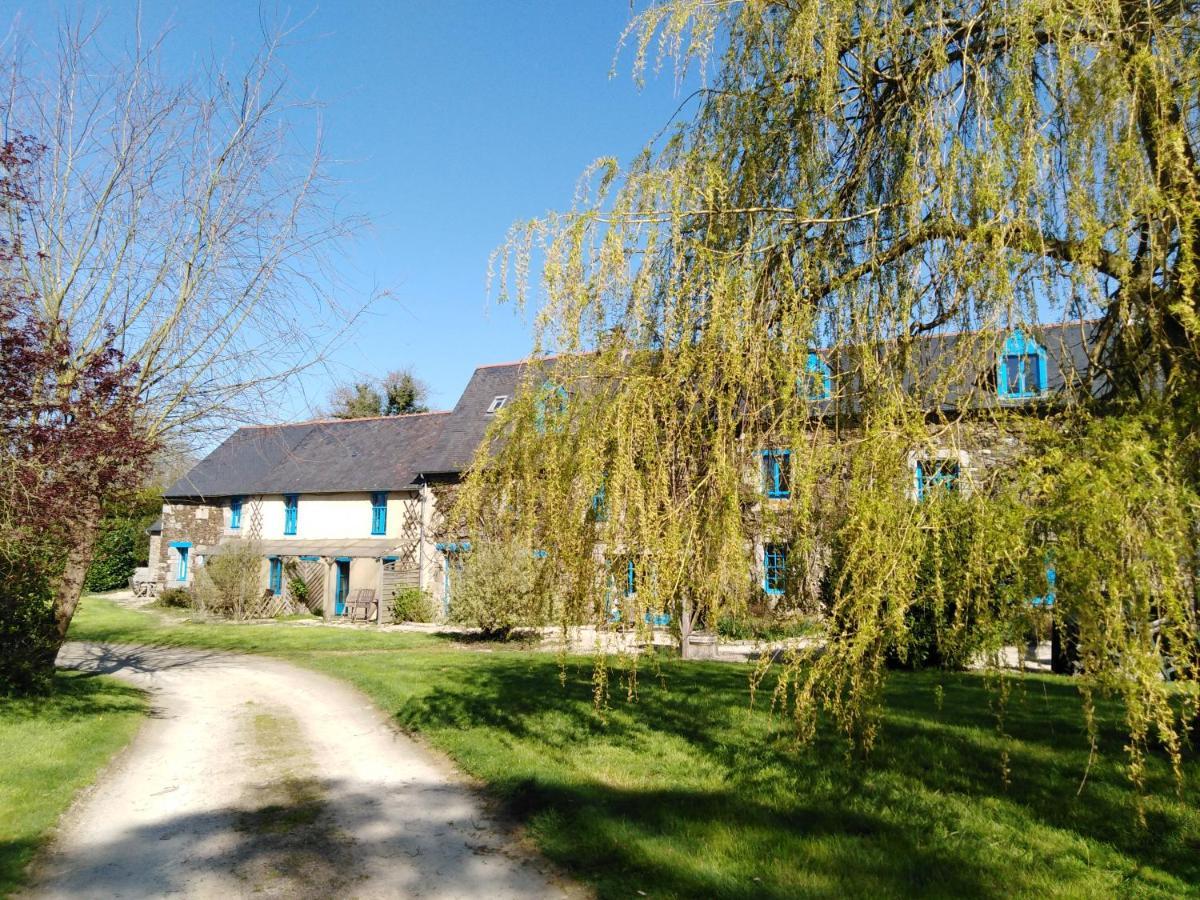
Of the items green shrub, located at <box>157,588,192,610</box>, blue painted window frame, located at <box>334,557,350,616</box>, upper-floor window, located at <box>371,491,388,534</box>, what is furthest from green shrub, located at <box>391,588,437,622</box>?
green shrub, located at <box>157,588,192,610</box>

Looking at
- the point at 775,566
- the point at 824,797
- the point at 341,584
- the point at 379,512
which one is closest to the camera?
the point at 775,566

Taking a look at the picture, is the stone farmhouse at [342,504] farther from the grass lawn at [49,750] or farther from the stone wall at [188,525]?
the grass lawn at [49,750]

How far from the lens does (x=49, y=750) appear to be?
26.0 feet

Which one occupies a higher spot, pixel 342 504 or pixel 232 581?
pixel 342 504

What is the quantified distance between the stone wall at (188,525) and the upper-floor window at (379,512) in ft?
27.3

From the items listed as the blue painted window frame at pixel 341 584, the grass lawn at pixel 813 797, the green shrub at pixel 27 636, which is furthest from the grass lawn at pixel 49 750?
the blue painted window frame at pixel 341 584

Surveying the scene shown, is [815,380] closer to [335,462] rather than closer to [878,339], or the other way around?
[878,339]

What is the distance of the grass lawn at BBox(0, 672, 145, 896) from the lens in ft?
19.2

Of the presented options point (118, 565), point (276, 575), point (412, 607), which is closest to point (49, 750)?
point (412, 607)

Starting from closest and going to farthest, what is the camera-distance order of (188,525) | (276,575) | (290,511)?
(276,575) → (290,511) → (188,525)

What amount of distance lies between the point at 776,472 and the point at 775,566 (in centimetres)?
57

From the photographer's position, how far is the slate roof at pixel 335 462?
89.2ft

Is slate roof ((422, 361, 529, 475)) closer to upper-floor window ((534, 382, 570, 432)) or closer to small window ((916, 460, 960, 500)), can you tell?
upper-floor window ((534, 382, 570, 432))

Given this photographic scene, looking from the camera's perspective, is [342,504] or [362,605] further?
[342,504]
